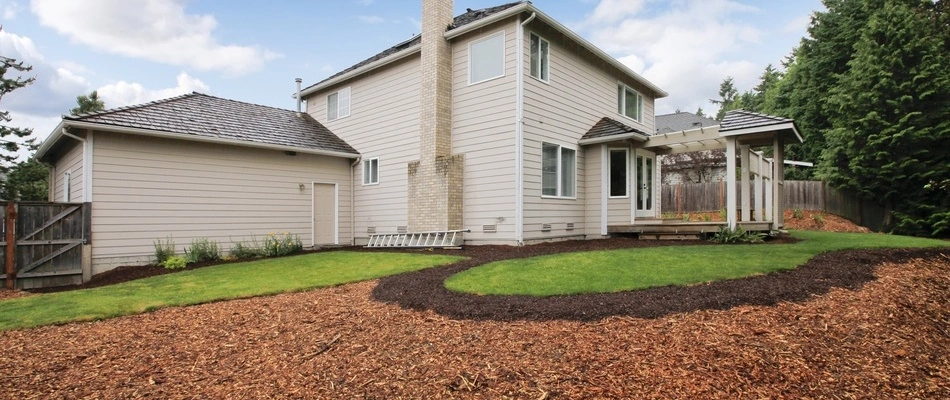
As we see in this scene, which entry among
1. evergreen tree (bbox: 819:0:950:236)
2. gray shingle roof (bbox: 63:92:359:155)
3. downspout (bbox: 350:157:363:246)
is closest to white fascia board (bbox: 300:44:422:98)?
gray shingle roof (bbox: 63:92:359:155)

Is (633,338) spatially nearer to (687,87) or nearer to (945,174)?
(945,174)

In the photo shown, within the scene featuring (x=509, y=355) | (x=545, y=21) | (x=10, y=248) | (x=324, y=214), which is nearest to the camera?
(x=509, y=355)

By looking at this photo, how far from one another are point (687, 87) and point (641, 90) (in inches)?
1972

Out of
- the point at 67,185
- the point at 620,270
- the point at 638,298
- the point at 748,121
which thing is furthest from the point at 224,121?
the point at 748,121

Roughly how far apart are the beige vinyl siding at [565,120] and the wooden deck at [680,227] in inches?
19.5

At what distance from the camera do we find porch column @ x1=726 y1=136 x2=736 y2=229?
34.6ft

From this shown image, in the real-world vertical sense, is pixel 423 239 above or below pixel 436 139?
below

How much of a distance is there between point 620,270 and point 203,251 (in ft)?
34.3

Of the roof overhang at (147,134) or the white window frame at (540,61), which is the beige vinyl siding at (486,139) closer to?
the white window frame at (540,61)

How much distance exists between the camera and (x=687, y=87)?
6003 cm

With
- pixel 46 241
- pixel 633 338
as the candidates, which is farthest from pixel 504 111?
pixel 46 241

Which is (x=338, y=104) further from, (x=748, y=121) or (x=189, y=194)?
(x=748, y=121)

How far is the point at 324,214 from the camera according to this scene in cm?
1442

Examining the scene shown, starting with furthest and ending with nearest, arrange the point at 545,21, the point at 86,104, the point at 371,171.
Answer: the point at 86,104
the point at 371,171
the point at 545,21
